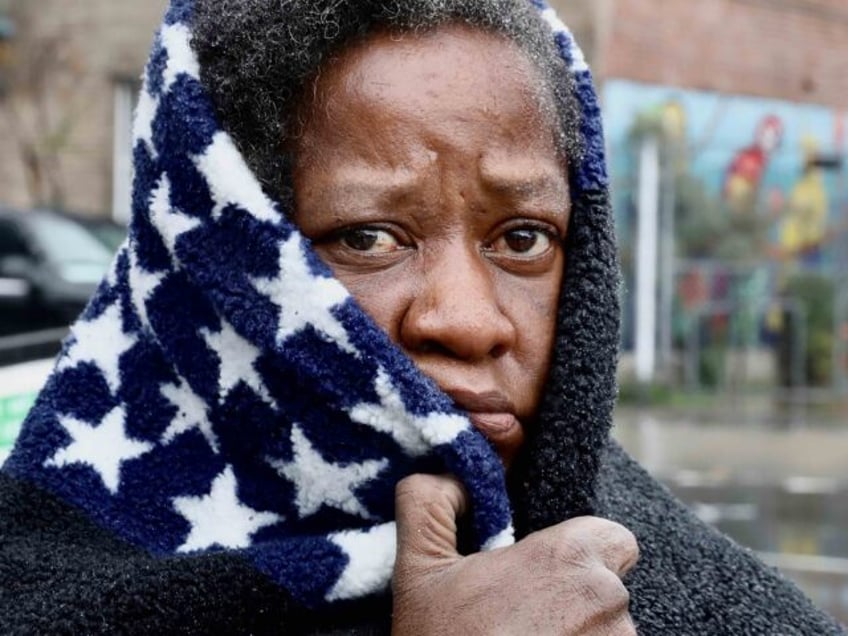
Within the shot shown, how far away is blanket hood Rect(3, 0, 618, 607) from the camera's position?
1.19 m

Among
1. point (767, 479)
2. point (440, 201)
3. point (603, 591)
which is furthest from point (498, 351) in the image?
point (767, 479)

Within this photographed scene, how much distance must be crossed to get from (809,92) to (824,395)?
4208 millimetres

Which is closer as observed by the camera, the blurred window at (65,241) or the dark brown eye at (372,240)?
the dark brown eye at (372,240)

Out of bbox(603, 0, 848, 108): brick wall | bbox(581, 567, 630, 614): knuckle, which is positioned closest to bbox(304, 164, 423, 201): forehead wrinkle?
bbox(581, 567, 630, 614): knuckle

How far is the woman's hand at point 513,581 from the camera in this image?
1.04 metres

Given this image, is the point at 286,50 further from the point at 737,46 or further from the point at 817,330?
the point at 737,46

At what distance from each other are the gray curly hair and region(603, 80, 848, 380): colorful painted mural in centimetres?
1215

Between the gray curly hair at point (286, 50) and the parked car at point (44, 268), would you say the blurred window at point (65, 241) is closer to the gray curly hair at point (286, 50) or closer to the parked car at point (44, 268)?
the parked car at point (44, 268)

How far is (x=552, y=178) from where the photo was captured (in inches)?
51.3

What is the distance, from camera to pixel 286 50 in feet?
4.24

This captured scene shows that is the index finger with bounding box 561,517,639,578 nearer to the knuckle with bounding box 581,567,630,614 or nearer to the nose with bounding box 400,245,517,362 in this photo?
the knuckle with bounding box 581,567,630,614

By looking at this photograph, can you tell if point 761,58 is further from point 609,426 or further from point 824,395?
point 609,426

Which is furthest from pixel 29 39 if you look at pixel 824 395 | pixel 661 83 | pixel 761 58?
pixel 824 395

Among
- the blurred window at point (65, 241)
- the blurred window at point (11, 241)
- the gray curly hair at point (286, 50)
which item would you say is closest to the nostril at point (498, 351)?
the gray curly hair at point (286, 50)
